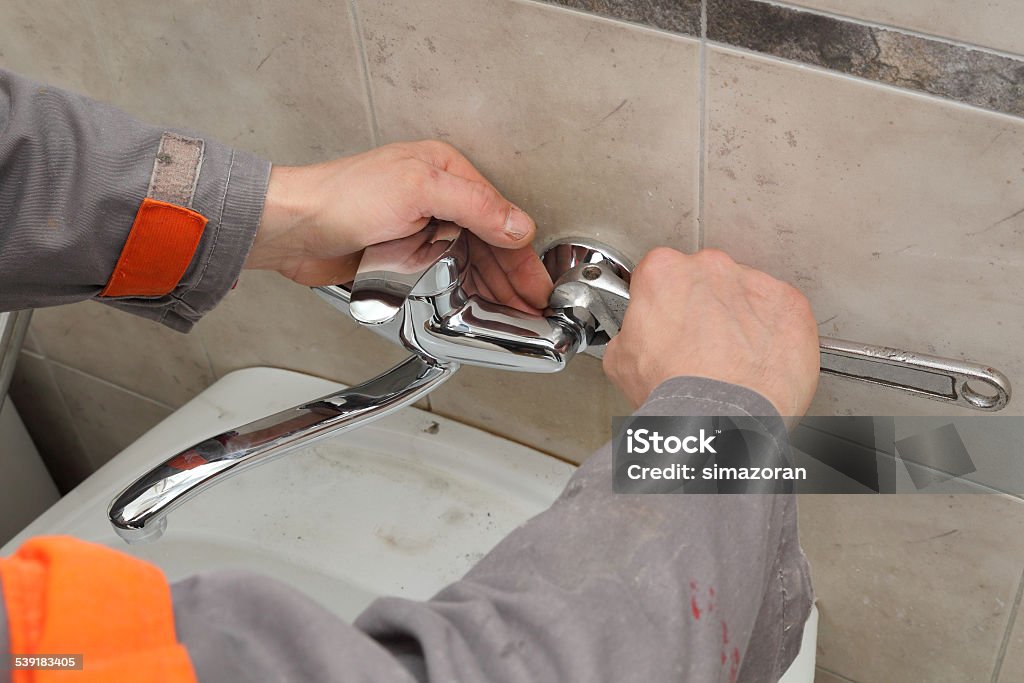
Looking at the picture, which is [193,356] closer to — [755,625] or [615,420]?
[615,420]

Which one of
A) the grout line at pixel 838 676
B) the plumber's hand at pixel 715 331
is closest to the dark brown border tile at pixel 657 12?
the plumber's hand at pixel 715 331

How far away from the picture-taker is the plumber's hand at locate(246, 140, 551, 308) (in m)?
0.54

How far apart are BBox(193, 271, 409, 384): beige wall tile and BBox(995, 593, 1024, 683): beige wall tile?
16.2 inches

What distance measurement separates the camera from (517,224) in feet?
1.82

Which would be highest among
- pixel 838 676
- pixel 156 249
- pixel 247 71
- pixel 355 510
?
pixel 247 71

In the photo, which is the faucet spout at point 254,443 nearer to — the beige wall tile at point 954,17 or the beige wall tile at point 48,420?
the beige wall tile at point 954,17

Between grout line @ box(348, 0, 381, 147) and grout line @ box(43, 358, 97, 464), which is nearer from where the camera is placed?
grout line @ box(348, 0, 381, 147)

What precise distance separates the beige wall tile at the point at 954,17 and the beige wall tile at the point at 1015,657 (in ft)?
1.07

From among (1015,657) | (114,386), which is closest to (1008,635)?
(1015,657)

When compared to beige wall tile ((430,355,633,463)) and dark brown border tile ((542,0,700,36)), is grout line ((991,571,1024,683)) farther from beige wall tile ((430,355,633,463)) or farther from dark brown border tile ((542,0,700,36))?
dark brown border tile ((542,0,700,36))

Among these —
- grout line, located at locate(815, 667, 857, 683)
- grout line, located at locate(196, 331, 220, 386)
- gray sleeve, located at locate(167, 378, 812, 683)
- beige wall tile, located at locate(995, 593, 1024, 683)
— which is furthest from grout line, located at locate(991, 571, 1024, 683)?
grout line, located at locate(196, 331, 220, 386)

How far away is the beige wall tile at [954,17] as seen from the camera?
0.39 metres

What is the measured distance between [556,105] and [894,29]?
6.5 inches

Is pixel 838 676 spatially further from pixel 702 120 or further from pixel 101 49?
pixel 101 49
